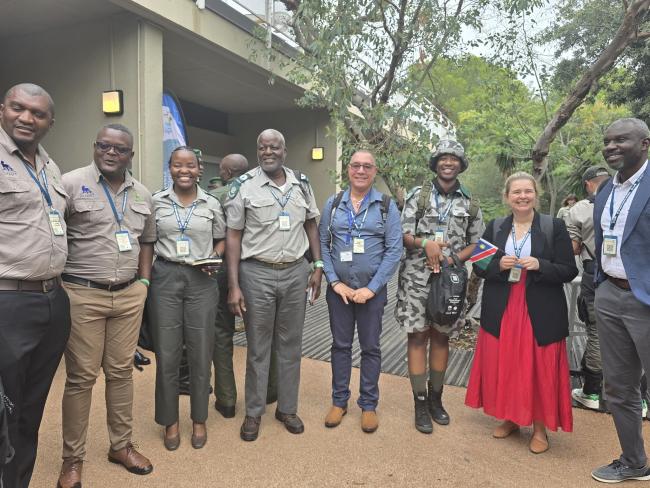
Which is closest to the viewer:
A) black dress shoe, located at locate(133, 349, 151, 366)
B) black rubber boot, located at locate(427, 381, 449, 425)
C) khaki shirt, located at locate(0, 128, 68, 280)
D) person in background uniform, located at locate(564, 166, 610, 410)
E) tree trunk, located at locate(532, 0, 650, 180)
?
khaki shirt, located at locate(0, 128, 68, 280)

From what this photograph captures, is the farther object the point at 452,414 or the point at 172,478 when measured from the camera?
the point at 452,414

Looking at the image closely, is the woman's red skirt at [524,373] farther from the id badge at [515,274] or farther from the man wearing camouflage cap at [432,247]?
the man wearing camouflage cap at [432,247]

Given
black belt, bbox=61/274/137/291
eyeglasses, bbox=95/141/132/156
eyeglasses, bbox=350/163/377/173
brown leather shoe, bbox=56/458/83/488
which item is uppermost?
eyeglasses, bbox=95/141/132/156

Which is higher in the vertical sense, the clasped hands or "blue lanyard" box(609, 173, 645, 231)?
"blue lanyard" box(609, 173, 645, 231)

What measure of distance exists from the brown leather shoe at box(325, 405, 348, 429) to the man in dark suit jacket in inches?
65.4

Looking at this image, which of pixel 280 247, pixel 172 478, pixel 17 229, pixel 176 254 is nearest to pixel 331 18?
pixel 280 247

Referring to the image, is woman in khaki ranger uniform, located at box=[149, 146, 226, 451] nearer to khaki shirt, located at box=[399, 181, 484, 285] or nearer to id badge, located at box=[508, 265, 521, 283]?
khaki shirt, located at box=[399, 181, 484, 285]

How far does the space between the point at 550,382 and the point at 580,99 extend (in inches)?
124

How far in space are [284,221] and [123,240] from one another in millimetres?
1041

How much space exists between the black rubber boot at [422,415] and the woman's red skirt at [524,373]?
1.52ft

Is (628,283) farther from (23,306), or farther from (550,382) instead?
→ (23,306)

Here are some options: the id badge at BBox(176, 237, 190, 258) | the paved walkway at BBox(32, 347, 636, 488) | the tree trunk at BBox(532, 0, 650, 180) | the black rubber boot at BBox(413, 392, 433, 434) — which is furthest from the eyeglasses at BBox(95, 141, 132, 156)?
the tree trunk at BBox(532, 0, 650, 180)

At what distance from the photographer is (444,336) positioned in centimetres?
351

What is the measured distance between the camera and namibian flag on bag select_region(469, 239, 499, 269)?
3.16 meters
